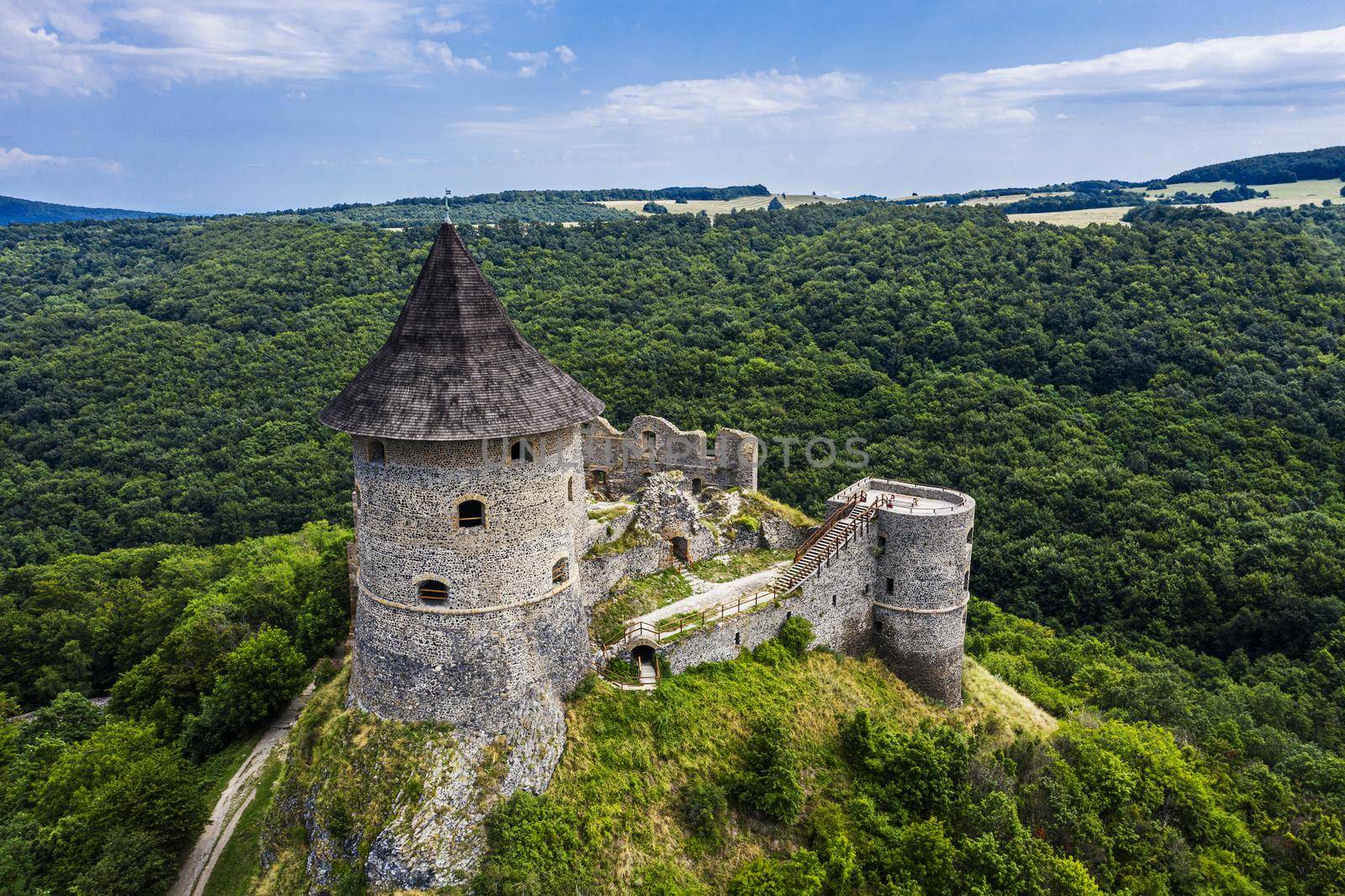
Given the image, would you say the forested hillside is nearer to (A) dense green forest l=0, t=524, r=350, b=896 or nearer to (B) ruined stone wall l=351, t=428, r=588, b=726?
(A) dense green forest l=0, t=524, r=350, b=896

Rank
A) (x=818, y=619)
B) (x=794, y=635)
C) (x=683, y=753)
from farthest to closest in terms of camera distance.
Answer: (x=818, y=619)
(x=794, y=635)
(x=683, y=753)

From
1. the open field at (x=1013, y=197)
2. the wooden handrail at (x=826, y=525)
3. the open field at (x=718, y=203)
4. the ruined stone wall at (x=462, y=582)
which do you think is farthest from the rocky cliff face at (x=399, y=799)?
the open field at (x=1013, y=197)

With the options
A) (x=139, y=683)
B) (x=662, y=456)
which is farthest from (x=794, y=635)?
(x=139, y=683)

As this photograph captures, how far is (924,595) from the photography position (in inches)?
Answer: 1202

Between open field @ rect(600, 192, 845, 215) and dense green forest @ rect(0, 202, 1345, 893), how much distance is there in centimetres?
3174

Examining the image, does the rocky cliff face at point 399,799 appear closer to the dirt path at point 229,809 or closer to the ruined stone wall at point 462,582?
the ruined stone wall at point 462,582

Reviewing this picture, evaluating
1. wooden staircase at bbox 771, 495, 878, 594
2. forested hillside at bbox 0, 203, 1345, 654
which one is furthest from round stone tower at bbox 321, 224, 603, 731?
forested hillside at bbox 0, 203, 1345, 654

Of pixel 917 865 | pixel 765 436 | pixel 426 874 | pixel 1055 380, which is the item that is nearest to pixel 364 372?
pixel 426 874

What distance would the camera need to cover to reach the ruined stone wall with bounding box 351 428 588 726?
2030 centimetres

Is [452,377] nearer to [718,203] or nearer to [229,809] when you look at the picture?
[229,809]

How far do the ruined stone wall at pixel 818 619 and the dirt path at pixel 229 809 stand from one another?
17.9m

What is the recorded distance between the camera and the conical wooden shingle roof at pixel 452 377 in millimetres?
19234

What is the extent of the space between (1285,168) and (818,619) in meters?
134

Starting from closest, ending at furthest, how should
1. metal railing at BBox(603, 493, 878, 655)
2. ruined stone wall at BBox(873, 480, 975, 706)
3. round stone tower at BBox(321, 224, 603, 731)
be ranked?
round stone tower at BBox(321, 224, 603, 731)
metal railing at BBox(603, 493, 878, 655)
ruined stone wall at BBox(873, 480, 975, 706)
